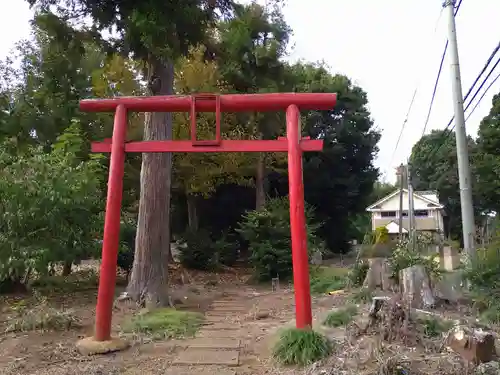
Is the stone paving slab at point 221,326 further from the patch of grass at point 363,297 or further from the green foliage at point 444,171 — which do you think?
the green foliage at point 444,171

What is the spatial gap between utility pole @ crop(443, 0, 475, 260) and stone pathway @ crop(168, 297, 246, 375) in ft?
14.4

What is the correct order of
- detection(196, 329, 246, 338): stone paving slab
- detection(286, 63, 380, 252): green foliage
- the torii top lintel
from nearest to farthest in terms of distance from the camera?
the torii top lintel < detection(196, 329, 246, 338): stone paving slab < detection(286, 63, 380, 252): green foliage

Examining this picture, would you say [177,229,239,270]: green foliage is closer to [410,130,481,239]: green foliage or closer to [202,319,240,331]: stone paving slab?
[202,319,240,331]: stone paving slab

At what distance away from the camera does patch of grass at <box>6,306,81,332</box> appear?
22.0ft

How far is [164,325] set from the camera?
7.02 metres

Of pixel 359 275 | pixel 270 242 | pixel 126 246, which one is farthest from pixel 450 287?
pixel 126 246

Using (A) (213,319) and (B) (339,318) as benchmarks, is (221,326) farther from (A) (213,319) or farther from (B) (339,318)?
(B) (339,318)

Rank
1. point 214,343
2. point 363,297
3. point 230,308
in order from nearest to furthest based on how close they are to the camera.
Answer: point 214,343 < point 363,297 < point 230,308

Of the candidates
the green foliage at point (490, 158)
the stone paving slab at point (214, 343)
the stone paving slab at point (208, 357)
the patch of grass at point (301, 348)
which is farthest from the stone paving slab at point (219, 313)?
the green foliage at point (490, 158)

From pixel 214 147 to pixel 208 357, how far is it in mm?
2622

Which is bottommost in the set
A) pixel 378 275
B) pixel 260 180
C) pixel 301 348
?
pixel 301 348

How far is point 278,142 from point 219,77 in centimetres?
1070

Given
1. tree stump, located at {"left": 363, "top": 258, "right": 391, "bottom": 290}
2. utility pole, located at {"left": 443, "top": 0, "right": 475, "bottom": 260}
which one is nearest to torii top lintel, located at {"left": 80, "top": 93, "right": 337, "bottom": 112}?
utility pole, located at {"left": 443, "top": 0, "right": 475, "bottom": 260}

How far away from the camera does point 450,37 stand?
971 cm
